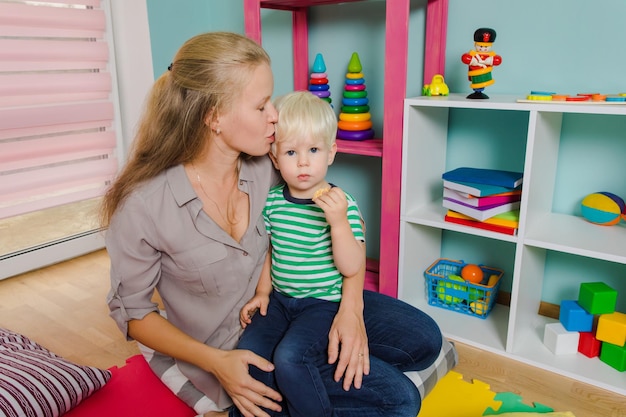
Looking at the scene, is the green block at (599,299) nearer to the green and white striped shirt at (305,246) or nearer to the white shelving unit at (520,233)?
the white shelving unit at (520,233)

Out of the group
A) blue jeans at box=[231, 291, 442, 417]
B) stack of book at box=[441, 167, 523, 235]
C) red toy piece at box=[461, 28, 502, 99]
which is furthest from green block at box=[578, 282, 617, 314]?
red toy piece at box=[461, 28, 502, 99]

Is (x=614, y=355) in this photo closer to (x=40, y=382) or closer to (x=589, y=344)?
(x=589, y=344)

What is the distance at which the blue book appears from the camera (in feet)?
5.18

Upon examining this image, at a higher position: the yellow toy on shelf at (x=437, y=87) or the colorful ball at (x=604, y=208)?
the yellow toy on shelf at (x=437, y=87)

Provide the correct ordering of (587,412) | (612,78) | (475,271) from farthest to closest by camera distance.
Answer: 1. (475,271)
2. (612,78)
3. (587,412)

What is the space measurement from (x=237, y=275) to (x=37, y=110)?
4.99 feet

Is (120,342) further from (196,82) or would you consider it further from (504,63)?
(504,63)

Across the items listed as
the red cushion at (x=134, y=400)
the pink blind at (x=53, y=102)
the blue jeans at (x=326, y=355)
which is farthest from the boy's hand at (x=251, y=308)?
the pink blind at (x=53, y=102)

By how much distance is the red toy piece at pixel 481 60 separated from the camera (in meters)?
1.53

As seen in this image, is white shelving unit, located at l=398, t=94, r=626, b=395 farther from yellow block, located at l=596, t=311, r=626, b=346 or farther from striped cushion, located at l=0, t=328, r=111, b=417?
striped cushion, located at l=0, t=328, r=111, b=417

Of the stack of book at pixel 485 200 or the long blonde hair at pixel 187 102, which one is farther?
the stack of book at pixel 485 200

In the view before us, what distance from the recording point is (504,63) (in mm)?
1695

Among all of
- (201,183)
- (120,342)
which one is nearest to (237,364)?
(201,183)

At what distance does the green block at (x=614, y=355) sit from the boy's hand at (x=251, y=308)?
963 mm
